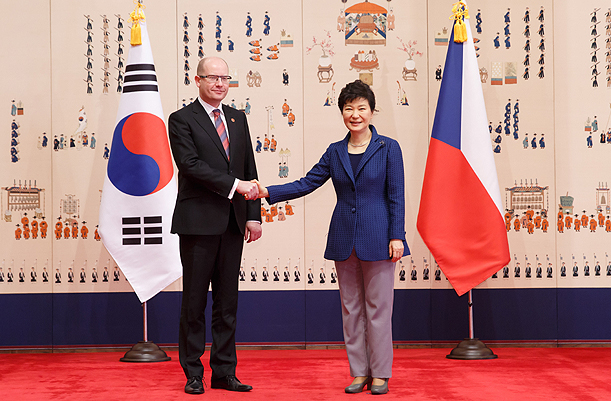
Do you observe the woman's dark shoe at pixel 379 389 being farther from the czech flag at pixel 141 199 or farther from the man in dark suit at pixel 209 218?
the czech flag at pixel 141 199

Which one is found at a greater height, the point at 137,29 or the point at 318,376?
the point at 137,29

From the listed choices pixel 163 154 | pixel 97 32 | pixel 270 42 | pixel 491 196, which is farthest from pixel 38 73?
pixel 491 196

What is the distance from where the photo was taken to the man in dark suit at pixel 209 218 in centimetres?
293

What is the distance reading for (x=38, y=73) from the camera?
14.5ft

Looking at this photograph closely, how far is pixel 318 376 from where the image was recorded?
338 centimetres

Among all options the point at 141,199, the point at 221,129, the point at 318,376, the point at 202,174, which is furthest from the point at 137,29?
the point at 318,376

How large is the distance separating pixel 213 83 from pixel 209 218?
71cm

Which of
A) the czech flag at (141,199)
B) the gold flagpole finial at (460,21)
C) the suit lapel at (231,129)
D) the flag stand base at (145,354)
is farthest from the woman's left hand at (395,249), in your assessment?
the flag stand base at (145,354)

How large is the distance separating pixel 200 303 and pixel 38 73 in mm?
2605

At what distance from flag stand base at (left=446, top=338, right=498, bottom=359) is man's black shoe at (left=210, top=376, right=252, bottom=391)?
1631mm

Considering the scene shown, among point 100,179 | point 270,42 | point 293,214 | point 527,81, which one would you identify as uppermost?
point 270,42

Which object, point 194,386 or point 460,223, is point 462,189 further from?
point 194,386

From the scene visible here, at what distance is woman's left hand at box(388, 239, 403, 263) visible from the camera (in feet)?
9.48

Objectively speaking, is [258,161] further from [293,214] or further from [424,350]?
[424,350]
